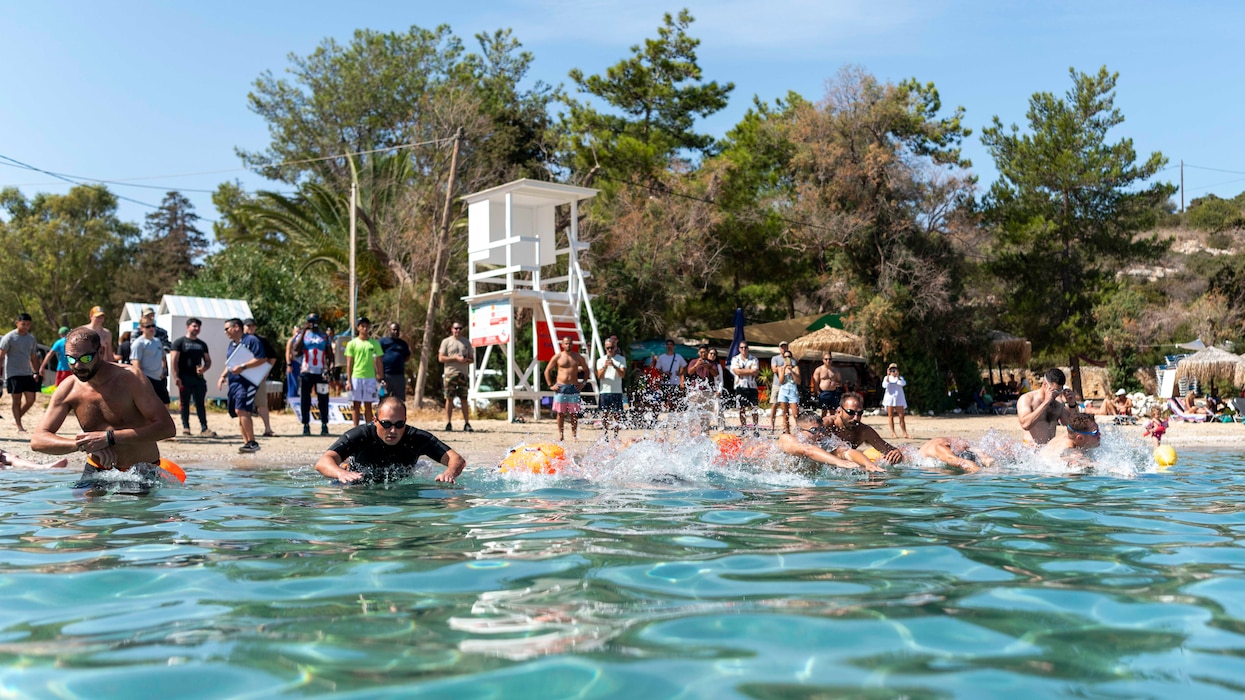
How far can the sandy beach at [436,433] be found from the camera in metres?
11.4

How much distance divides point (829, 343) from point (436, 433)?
13974 millimetres

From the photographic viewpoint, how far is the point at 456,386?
643 inches

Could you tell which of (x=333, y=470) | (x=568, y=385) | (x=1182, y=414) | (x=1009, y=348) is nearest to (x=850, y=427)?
(x=333, y=470)

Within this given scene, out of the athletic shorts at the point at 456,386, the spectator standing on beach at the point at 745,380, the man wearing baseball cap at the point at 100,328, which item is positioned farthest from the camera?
the spectator standing on beach at the point at 745,380

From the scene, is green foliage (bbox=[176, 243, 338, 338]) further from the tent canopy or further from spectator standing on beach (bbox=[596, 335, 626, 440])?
spectator standing on beach (bbox=[596, 335, 626, 440])

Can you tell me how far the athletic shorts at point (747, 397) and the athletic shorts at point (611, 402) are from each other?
2.07 meters

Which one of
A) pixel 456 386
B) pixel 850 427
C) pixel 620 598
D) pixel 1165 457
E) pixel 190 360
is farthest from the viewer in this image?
pixel 456 386

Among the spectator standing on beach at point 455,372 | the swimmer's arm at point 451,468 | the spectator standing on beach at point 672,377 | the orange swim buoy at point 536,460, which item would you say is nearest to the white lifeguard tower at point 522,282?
the spectator standing on beach at point 672,377

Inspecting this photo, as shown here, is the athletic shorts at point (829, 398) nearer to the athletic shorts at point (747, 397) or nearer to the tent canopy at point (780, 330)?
the athletic shorts at point (747, 397)

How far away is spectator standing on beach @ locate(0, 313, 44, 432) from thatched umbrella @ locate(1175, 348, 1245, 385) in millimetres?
26898

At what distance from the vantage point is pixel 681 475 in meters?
9.32

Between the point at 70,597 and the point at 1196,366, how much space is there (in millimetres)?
29255

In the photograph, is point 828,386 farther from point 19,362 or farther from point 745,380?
point 19,362

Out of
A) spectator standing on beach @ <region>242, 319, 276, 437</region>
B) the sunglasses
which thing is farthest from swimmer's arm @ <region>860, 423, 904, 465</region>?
the sunglasses
